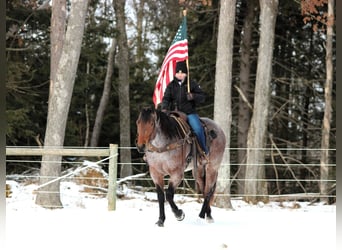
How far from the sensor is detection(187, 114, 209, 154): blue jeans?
630 centimetres

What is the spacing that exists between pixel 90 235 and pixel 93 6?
14342 mm

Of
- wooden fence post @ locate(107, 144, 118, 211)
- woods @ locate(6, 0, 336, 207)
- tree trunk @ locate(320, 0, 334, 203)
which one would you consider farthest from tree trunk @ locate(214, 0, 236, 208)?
tree trunk @ locate(320, 0, 334, 203)

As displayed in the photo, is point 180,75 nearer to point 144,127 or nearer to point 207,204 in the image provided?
point 144,127

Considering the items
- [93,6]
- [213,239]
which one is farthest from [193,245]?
[93,6]

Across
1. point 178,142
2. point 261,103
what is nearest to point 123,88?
point 261,103

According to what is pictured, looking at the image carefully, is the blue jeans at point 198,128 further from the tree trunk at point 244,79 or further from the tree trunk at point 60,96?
the tree trunk at point 244,79

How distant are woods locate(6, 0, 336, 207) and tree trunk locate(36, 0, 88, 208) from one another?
0.07 feet

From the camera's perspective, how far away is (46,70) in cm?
1509

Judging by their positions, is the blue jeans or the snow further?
the blue jeans

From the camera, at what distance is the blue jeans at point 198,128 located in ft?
20.7

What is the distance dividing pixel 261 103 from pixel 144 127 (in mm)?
7066

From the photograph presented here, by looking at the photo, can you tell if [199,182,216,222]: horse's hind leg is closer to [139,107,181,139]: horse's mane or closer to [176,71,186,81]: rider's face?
[139,107,181,139]: horse's mane

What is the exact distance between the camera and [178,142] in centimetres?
598

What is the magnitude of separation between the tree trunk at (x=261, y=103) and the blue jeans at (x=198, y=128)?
5434 mm
